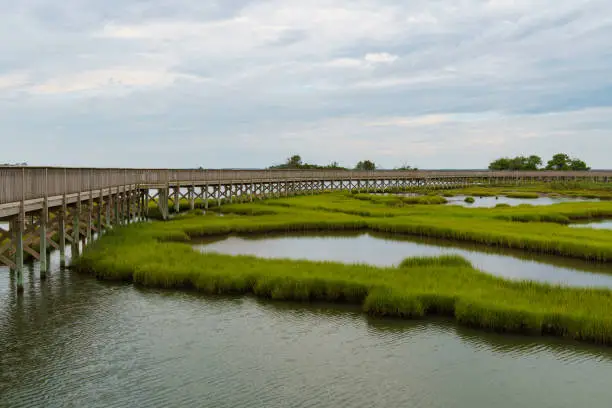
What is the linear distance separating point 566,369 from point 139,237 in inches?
971

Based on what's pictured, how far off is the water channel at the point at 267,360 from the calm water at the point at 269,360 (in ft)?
0.11

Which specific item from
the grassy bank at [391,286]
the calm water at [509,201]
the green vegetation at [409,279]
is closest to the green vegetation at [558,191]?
the calm water at [509,201]

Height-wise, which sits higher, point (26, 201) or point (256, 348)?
point (26, 201)

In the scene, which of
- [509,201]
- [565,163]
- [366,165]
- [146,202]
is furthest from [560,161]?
[146,202]

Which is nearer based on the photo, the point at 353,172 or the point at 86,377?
the point at 86,377

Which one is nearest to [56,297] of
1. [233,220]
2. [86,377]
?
[86,377]

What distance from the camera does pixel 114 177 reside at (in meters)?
38.7

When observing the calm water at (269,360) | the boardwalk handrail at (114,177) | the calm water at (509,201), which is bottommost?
the calm water at (269,360)

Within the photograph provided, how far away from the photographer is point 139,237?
33.0 m

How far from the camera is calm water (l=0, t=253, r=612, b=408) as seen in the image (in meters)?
13.1

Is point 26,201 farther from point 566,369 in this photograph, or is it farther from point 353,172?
point 353,172

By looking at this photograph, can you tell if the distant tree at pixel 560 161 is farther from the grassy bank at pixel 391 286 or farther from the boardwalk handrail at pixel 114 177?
the grassy bank at pixel 391 286

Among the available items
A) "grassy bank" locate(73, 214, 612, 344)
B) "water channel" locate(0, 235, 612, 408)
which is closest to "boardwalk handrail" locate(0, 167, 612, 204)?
"grassy bank" locate(73, 214, 612, 344)

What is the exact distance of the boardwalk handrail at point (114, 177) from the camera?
20.6 meters
